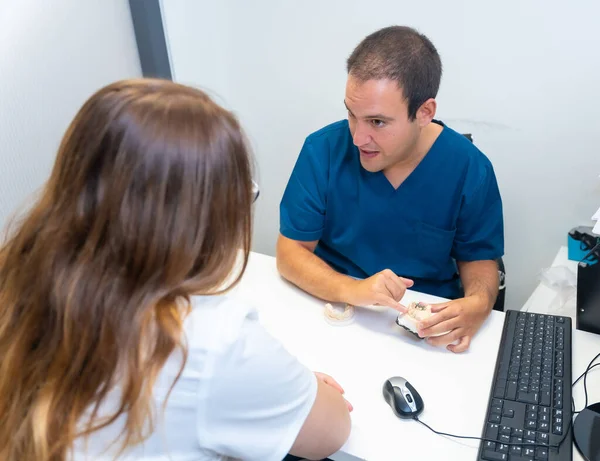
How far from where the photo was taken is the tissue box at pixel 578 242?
1.47m

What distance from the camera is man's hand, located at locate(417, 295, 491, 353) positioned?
103cm

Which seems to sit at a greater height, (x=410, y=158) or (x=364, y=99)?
(x=364, y=99)

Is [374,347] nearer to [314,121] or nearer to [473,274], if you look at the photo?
[473,274]

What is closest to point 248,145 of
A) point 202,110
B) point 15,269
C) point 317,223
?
point 202,110

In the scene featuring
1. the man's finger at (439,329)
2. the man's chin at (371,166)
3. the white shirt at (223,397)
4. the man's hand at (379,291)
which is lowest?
the man's finger at (439,329)

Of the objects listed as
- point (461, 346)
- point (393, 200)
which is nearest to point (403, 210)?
point (393, 200)

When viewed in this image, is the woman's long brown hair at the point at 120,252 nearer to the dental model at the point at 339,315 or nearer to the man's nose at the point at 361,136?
the dental model at the point at 339,315

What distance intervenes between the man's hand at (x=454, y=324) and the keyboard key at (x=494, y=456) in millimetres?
254

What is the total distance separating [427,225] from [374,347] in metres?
0.40

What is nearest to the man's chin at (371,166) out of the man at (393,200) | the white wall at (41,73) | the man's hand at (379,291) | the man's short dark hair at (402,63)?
the man at (393,200)

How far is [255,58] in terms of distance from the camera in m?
1.92

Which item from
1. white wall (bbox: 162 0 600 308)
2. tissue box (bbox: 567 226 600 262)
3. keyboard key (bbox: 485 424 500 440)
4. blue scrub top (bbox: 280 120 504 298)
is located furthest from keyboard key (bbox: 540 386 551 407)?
white wall (bbox: 162 0 600 308)

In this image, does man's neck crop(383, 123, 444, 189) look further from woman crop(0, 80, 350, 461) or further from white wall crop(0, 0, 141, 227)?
white wall crop(0, 0, 141, 227)

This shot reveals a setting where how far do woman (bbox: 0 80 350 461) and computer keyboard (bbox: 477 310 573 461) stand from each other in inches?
15.9
